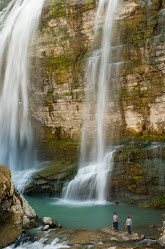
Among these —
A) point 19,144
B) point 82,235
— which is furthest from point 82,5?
point 82,235

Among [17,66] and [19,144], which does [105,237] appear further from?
[17,66]

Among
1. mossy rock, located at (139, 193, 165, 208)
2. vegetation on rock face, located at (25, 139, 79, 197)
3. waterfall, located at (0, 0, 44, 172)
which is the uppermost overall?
waterfall, located at (0, 0, 44, 172)

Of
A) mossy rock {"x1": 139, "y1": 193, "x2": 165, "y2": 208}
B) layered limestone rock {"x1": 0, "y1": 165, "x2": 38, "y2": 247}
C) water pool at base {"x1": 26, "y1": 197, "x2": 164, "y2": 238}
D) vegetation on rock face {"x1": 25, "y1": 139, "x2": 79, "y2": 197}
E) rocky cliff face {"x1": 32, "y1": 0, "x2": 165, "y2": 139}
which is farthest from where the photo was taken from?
rocky cliff face {"x1": 32, "y1": 0, "x2": 165, "y2": 139}

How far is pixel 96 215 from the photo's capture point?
1476 cm

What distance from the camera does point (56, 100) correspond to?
78.6ft

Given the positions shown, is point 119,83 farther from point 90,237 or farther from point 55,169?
point 90,237

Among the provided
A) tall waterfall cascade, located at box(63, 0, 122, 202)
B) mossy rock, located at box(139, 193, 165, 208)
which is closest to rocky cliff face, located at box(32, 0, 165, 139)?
tall waterfall cascade, located at box(63, 0, 122, 202)

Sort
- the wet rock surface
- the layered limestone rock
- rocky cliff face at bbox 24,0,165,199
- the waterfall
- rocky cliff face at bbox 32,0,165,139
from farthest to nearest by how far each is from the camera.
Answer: the waterfall → rocky cliff face at bbox 32,0,165,139 → rocky cliff face at bbox 24,0,165,199 → the layered limestone rock → the wet rock surface

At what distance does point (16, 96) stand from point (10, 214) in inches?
593

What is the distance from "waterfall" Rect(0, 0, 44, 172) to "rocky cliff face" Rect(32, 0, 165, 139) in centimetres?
126

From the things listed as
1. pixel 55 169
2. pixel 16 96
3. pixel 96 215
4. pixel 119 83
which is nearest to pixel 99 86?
pixel 119 83

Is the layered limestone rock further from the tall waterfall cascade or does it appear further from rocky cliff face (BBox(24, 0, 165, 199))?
the tall waterfall cascade

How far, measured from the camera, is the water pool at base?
12.9 meters

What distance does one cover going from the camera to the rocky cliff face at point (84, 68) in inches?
776
